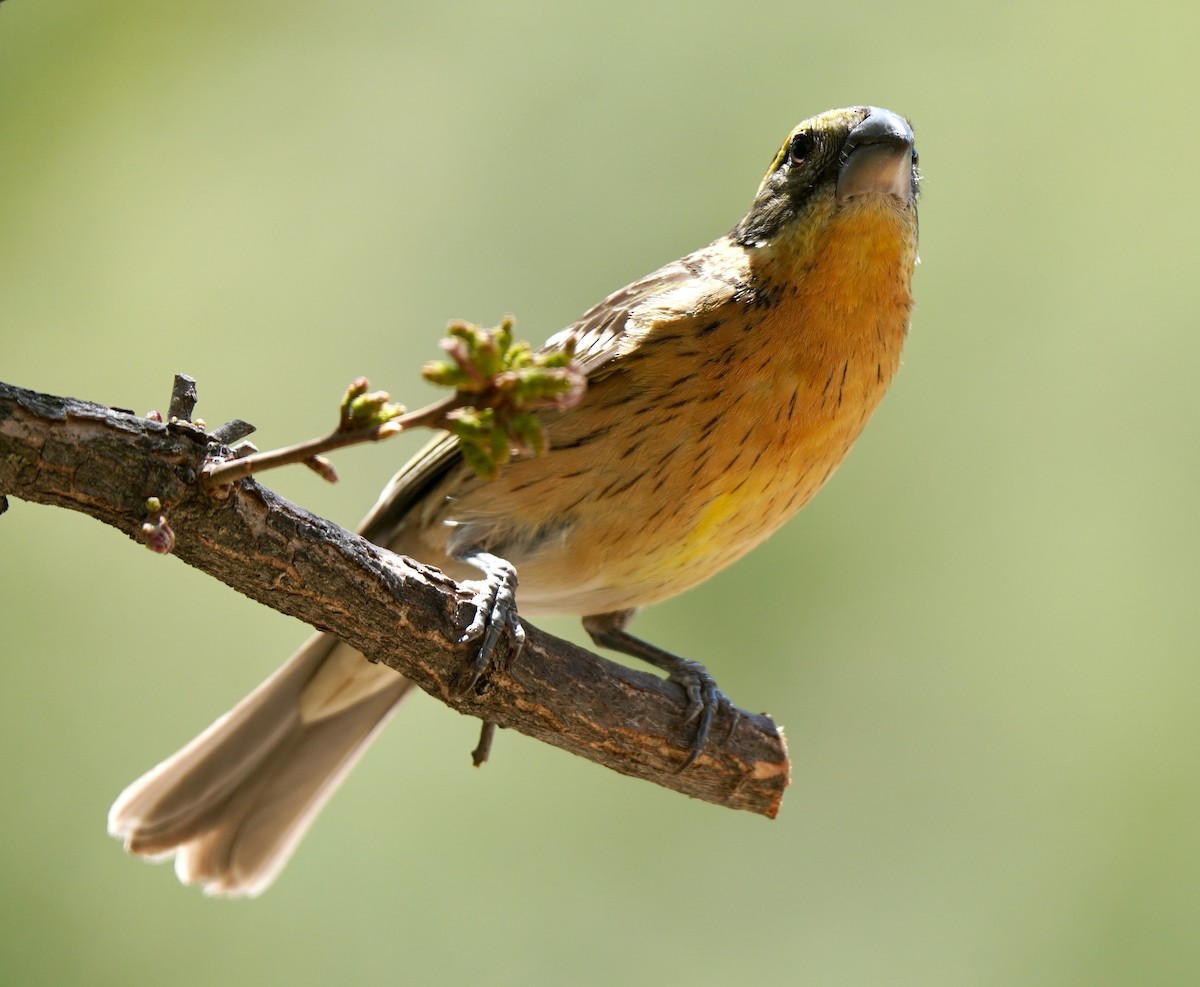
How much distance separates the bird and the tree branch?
0.46ft

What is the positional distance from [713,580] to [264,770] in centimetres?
246

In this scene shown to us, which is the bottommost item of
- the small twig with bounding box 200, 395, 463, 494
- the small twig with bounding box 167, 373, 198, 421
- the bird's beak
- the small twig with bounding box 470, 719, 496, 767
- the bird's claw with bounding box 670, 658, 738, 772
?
the small twig with bounding box 200, 395, 463, 494

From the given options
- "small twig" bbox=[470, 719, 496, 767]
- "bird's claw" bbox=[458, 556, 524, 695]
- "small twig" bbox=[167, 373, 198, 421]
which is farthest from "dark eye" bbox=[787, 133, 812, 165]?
"small twig" bbox=[167, 373, 198, 421]

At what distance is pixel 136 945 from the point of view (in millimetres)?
4836

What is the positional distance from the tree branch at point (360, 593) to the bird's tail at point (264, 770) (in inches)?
32.3

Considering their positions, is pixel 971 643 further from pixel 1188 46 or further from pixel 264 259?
pixel 264 259

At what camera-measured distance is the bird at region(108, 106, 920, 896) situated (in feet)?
9.07

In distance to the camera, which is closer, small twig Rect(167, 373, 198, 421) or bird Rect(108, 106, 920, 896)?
small twig Rect(167, 373, 198, 421)

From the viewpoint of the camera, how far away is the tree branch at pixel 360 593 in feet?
6.11

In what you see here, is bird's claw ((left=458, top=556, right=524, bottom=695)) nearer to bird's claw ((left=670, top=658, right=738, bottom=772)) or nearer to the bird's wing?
the bird's wing

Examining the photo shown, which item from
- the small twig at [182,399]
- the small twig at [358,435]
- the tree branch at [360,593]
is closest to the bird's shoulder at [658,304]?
the tree branch at [360,593]

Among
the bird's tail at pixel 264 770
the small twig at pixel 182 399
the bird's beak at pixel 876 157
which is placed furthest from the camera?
the bird's tail at pixel 264 770

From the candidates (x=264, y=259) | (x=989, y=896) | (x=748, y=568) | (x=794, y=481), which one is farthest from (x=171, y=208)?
(x=989, y=896)

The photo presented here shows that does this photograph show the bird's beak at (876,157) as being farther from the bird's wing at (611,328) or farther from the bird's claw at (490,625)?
the bird's claw at (490,625)
